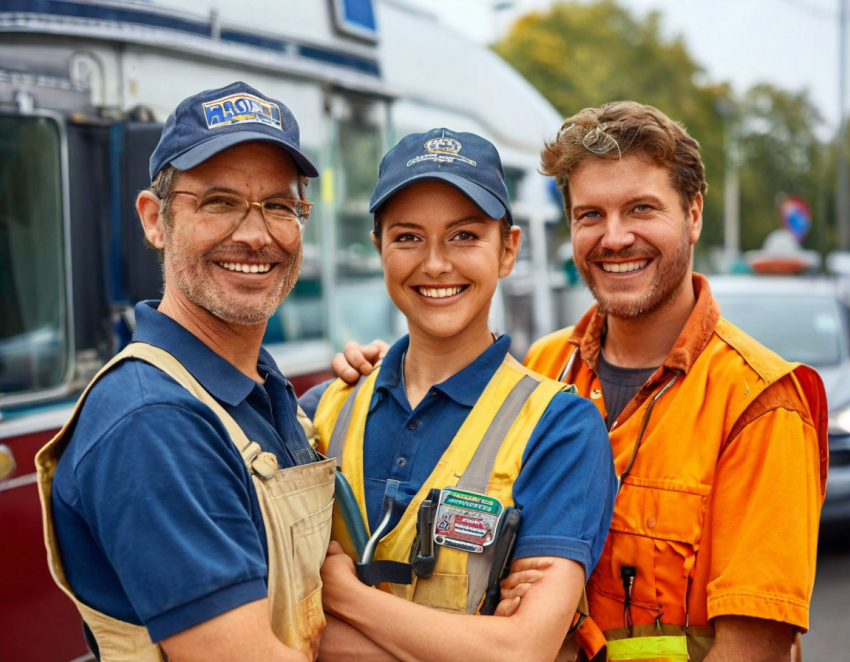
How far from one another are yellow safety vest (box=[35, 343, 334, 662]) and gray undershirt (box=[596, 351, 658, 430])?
985mm

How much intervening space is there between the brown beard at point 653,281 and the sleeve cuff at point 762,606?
83 cm

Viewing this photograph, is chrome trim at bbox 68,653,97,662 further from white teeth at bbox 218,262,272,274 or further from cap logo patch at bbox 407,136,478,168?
cap logo patch at bbox 407,136,478,168

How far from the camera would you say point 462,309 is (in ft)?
6.86

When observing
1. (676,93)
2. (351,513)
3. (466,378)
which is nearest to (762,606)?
(466,378)

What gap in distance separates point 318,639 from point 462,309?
846 millimetres

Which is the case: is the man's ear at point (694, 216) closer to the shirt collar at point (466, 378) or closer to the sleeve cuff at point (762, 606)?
the shirt collar at point (466, 378)

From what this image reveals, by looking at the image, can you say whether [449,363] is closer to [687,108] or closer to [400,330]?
[400,330]

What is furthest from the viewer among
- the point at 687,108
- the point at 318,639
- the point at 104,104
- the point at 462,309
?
the point at 687,108

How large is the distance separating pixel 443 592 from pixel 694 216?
1438mm

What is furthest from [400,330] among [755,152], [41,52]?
[755,152]

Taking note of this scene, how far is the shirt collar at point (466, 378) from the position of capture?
205cm

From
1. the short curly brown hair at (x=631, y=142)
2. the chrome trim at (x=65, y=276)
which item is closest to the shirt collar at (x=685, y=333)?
the short curly brown hair at (x=631, y=142)

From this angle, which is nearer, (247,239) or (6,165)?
(247,239)

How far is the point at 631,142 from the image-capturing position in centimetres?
240
